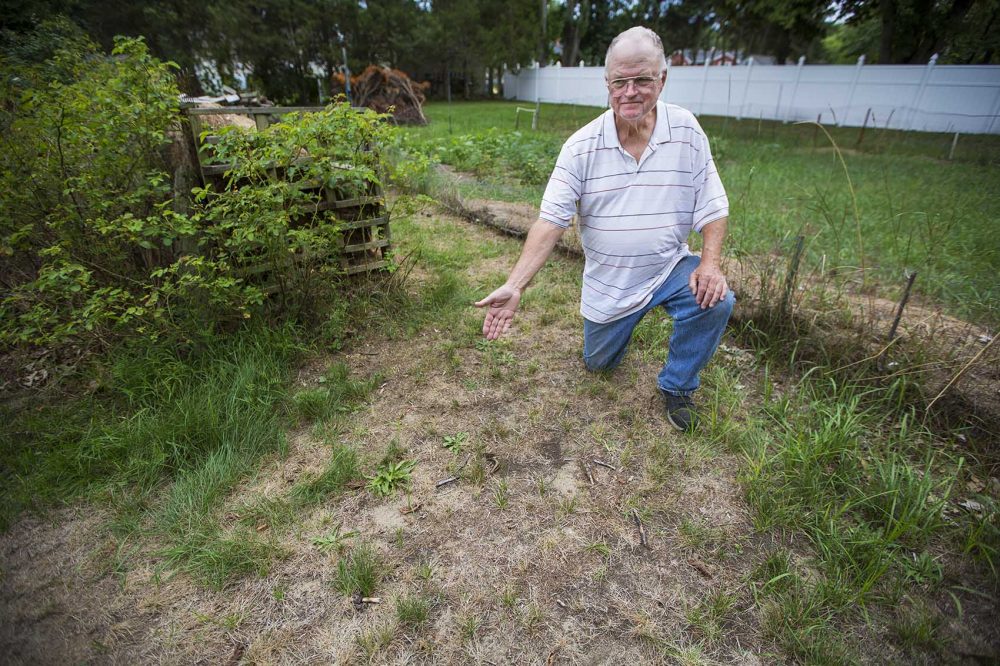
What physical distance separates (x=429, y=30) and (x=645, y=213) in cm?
2735

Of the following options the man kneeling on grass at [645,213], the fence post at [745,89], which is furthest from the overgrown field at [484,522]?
the fence post at [745,89]

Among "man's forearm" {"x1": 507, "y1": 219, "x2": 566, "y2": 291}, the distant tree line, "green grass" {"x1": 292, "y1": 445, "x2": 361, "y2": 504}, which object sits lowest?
"green grass" {"x1": 292, "y1": 445, "x2": 361, "y2": 504}

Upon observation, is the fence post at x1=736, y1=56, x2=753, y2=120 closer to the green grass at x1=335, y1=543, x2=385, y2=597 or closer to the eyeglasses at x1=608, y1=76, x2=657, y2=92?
the eyeglasses at x1=608, y1=76, x2=657, y2=92

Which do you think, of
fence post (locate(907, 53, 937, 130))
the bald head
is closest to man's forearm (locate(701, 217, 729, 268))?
the bald head

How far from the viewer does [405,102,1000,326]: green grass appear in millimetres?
3229

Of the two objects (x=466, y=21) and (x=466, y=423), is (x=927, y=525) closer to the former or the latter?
(x=466, y=423)

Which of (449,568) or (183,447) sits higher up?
(183,447)

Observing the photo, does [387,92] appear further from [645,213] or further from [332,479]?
[332,479]

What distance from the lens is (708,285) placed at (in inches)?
79.0

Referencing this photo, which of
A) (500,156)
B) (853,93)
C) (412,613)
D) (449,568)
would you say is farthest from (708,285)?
(853,93)

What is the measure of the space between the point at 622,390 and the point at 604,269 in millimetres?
694

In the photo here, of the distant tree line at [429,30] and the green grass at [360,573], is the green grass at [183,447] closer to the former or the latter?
the green grass at [360,573]

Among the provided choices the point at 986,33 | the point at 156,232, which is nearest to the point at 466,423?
the point at 156,232

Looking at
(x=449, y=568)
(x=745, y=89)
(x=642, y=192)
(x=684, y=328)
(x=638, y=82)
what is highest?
(x=745, y=89)
